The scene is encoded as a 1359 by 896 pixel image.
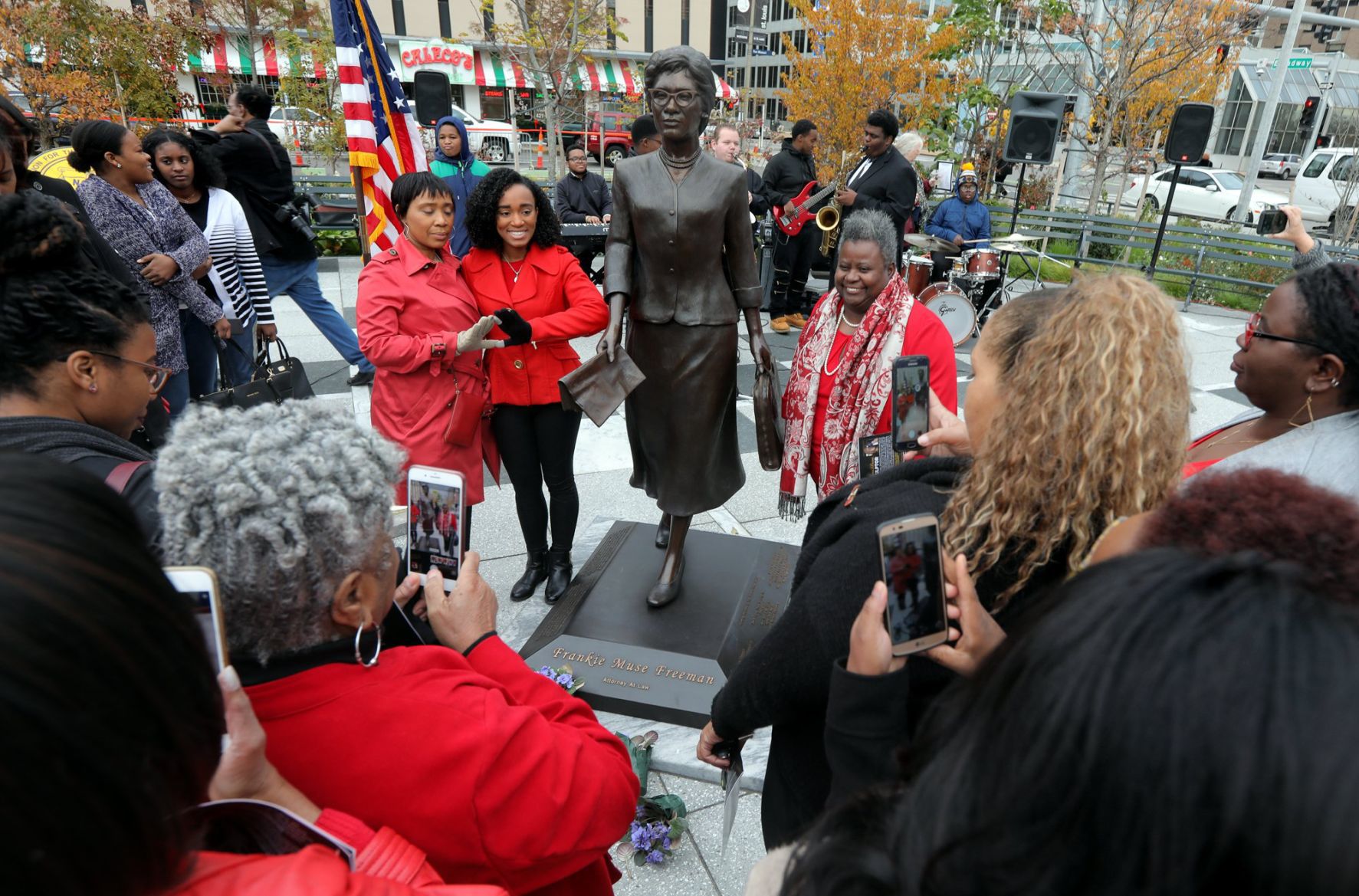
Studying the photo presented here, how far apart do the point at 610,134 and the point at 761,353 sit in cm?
2119

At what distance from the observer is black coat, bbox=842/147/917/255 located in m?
6.81

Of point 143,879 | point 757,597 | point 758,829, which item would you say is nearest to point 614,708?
point 758,829

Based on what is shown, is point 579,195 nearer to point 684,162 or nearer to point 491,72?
point 684,162

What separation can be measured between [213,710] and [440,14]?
36101 millimetres

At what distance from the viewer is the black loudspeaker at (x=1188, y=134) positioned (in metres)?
7.18

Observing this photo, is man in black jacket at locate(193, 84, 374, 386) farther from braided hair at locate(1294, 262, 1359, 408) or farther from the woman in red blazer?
braided hair at locate(1294, 262, 1359, 408)

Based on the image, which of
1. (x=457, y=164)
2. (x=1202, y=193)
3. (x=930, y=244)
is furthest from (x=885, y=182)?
(x=1202, y=193)

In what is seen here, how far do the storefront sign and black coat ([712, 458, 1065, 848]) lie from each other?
92.0 ft

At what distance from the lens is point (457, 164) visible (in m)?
5.63

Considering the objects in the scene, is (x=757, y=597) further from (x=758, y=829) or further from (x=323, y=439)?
(x=323, y=439)

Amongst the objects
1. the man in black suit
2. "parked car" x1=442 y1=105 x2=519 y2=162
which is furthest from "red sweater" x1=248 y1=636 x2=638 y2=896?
"parked car" x1=442 y1=105 x2=519 y2=162

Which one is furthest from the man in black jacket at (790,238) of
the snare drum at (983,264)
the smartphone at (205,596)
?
the smartphone at (205,596)

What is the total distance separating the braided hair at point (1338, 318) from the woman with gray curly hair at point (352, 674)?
2.09 m

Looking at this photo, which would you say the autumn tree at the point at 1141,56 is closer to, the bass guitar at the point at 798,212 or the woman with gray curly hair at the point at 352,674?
the bass guitar at the point at 798,212
